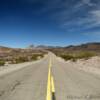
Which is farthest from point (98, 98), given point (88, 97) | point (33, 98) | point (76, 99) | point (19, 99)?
point (19, 99)

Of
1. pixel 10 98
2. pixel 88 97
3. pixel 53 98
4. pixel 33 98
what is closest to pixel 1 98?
pixel 10 98

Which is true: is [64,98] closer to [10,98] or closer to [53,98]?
[53,98]

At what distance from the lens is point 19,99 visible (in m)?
7.46

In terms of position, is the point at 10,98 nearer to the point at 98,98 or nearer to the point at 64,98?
the point at 64,98

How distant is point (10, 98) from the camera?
25.0 feet

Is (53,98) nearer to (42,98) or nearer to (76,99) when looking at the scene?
(42,98)

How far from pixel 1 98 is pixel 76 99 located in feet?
9.86

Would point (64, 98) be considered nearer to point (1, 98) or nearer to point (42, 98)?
point (42, 98)

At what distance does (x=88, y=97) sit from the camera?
787cm

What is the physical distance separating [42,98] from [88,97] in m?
1.92

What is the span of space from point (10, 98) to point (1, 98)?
0.36 meters

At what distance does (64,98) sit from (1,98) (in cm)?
255

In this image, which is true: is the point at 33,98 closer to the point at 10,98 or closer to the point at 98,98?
the point at 10,98

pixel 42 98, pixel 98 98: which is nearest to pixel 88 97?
pixel 98 98
